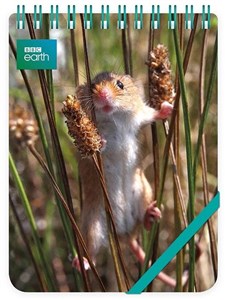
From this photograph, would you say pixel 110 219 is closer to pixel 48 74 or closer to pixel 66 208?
pixel 66 208

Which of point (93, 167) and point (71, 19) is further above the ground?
point (71, 19)

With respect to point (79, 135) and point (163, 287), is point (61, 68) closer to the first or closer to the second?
point (79, 135)

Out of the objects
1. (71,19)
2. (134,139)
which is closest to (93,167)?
(134,139)

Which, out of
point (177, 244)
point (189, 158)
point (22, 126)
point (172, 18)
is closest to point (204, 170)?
point (189, 158)

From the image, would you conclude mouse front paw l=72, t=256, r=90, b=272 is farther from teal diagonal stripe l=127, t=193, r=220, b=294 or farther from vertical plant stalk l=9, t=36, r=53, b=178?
vertical plant stalk l=9, t=36, r=53, b=178

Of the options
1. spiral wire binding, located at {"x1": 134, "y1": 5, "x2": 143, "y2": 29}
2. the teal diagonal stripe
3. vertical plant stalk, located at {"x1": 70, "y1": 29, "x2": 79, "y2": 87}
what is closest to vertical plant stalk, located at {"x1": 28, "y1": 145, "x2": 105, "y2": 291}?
the teal diagonal stripe

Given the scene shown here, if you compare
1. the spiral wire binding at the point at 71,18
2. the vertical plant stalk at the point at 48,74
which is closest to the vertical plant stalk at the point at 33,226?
the vertical plant stalk at the point at 48,74
